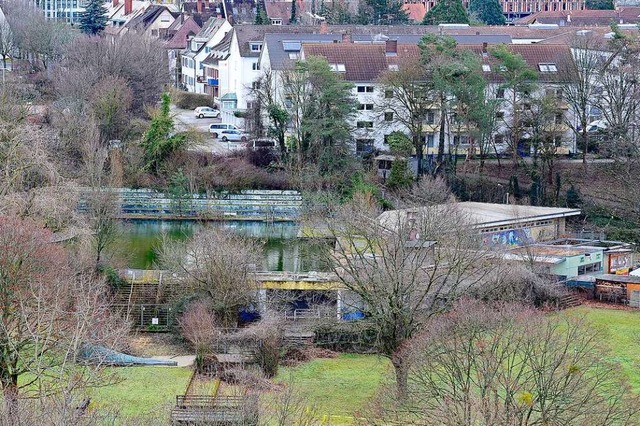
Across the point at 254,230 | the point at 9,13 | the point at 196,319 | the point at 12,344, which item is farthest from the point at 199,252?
the point at 9,13

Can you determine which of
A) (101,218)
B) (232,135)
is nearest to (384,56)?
(232,135)

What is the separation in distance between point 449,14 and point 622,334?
37900 millimetres

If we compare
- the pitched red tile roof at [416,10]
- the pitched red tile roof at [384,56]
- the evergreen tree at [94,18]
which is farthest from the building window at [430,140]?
the pitched red tile roof at [416,10]

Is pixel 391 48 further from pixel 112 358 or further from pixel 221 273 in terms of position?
pixel 112 358

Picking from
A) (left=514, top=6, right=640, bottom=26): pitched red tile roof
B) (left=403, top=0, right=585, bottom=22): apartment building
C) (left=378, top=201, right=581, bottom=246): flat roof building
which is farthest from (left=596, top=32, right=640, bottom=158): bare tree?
(left=403, top=0, right=585, bottom=22): apartment building

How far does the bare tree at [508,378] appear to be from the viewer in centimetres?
1673

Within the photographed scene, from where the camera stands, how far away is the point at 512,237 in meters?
31.2

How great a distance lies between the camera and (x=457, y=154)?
40.2 metres

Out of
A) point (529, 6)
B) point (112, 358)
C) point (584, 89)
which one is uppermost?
point (529, 6)

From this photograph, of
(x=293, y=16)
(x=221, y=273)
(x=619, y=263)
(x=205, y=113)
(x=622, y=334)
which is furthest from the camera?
(x=293, y=16)

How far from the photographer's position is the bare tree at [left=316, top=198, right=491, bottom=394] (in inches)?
850

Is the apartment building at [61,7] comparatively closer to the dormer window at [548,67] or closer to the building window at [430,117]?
the dormer window at [548,67]

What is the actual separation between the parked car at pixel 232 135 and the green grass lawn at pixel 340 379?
789 inches

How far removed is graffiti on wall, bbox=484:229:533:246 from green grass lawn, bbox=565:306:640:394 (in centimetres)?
347
